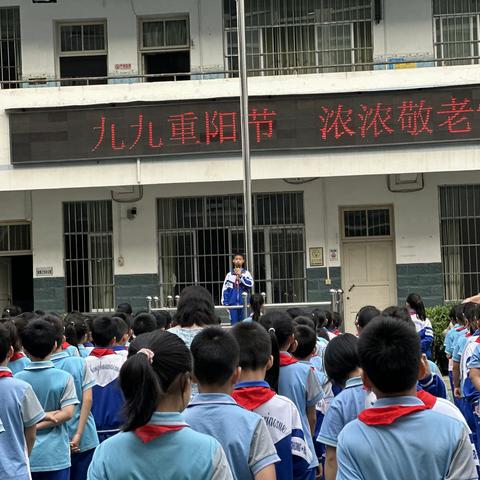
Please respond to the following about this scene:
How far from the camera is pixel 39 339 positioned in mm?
5793

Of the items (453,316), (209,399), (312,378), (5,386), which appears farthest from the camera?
(453,316)

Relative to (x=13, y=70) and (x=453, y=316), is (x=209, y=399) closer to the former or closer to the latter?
(x=453, y=316)

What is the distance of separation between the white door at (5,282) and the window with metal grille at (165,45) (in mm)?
4751

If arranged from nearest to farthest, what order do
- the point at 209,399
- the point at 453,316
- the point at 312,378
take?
the point at 209,399
the point at 312,378
the point at 453,316

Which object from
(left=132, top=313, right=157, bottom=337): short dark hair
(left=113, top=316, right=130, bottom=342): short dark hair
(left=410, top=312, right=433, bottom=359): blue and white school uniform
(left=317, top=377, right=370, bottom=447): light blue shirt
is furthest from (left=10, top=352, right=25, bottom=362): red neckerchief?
(left=410, top=312, right=433, bottom=359): blue and white school uniform

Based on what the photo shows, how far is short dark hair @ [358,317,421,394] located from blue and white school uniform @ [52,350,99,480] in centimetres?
332

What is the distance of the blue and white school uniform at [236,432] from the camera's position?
12.1 feet

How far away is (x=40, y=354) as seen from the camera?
5852 millimetres

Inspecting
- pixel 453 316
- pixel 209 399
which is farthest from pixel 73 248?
pixel 209 399

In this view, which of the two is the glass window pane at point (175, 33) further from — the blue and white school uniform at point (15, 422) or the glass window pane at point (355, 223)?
the blue and white school uniform at point (15, 422)

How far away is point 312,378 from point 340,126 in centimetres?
1113

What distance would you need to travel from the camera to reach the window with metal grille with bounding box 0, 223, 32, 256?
60.6 feet

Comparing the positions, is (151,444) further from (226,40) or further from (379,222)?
(226,40)

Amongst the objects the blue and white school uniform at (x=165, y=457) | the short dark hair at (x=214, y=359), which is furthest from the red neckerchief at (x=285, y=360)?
the blue and white school uniform at (x=165, y=457)
